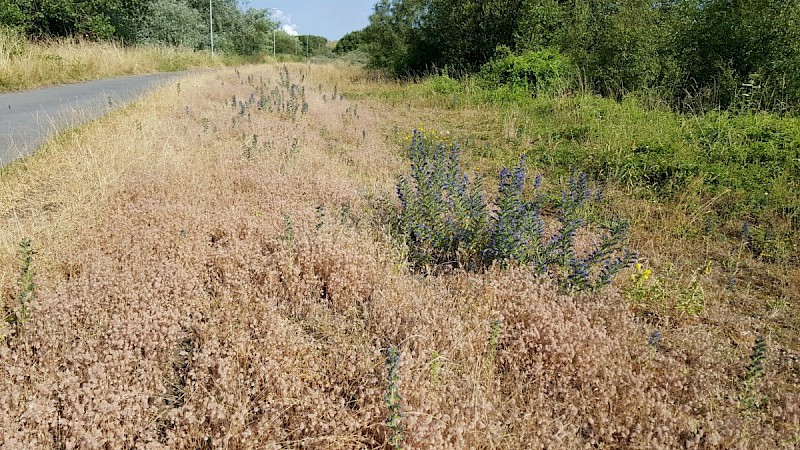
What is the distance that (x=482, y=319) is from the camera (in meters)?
2.98

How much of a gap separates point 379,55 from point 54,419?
84.3 feet

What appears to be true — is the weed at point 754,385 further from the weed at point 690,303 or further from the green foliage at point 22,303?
the green foliage at point 22,303

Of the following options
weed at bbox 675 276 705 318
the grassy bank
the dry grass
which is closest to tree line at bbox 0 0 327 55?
the grassy bank

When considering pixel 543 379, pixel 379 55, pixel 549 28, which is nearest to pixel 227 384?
pixel 543 379

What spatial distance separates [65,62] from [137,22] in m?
17.2

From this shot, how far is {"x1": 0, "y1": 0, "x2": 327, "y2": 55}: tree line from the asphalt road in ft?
34.5

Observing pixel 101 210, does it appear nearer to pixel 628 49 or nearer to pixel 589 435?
pixel 589 435

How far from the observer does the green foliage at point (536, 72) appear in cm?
1359

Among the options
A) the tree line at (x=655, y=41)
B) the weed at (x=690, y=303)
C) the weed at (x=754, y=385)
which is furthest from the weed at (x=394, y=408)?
the tree line at (x=655, y=41)

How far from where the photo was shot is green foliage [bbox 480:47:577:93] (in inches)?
535

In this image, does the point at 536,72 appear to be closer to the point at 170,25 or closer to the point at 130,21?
the point at 130,21

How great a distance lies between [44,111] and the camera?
29.7 ft

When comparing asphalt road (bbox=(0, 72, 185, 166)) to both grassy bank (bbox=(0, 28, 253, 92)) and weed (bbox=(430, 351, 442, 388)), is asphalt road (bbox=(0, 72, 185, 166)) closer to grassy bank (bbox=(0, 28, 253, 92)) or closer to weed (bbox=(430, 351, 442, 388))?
grassy bank (bbox=(0, 28, 253, 92))

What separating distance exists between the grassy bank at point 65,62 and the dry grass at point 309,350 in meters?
11.8
